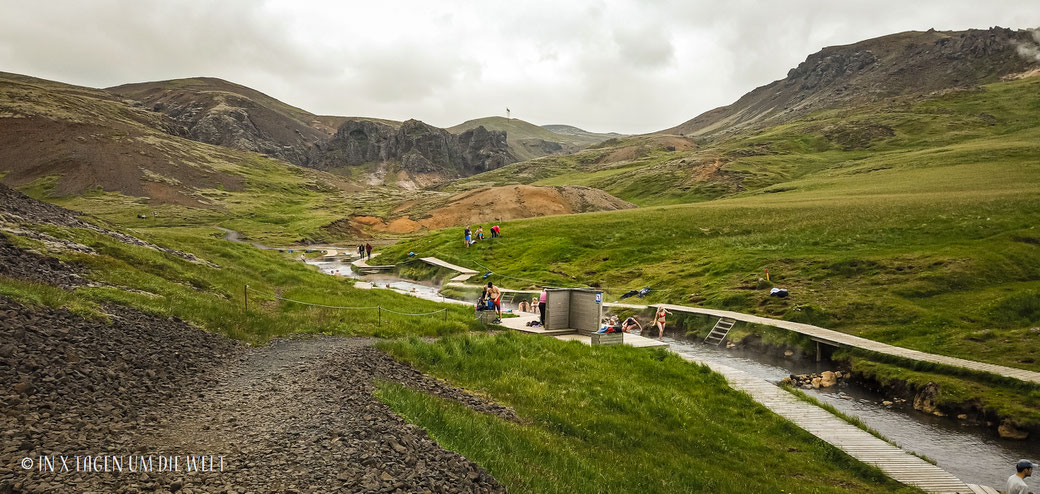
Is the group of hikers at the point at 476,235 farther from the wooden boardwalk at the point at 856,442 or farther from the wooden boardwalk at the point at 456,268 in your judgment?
the wooden boardwalk at the point at 856,442

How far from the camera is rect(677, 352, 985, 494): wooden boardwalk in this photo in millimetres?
14523

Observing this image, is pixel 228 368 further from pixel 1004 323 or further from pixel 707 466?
pixel 1004 323

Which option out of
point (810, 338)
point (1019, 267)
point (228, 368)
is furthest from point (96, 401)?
point (1019, 267)

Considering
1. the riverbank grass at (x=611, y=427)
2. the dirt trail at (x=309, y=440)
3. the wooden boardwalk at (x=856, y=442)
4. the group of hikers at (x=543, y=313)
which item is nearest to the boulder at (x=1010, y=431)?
the wooden boardwalk at (x=856, y=442)

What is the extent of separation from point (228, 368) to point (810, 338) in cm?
2819

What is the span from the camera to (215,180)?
7244 inches

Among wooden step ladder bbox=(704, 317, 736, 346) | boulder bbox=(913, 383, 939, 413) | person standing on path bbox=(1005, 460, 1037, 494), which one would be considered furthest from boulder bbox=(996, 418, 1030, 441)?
wooden step ladder bbox=(704, 317, 736, 346)

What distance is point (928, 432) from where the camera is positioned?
65.2 ft

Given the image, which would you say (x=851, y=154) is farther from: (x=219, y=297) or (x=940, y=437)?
(x=219, y=297)

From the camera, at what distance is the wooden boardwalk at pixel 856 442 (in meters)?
14.5

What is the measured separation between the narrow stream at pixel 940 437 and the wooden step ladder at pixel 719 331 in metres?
6.11

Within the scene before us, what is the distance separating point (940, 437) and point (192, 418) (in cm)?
2302

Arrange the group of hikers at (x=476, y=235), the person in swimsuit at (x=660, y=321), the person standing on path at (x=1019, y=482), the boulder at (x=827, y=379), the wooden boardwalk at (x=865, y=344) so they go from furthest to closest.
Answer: the group of hikers at (x=476, y=235) < the person in swimsuit at (x=660, y=321) < the boulder at (x=827, y=379) < the wooden boardwalk at (x=865, y=344) < the person standing on path at (x=1019, y=482)

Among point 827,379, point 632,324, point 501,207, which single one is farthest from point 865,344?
point 501,207
